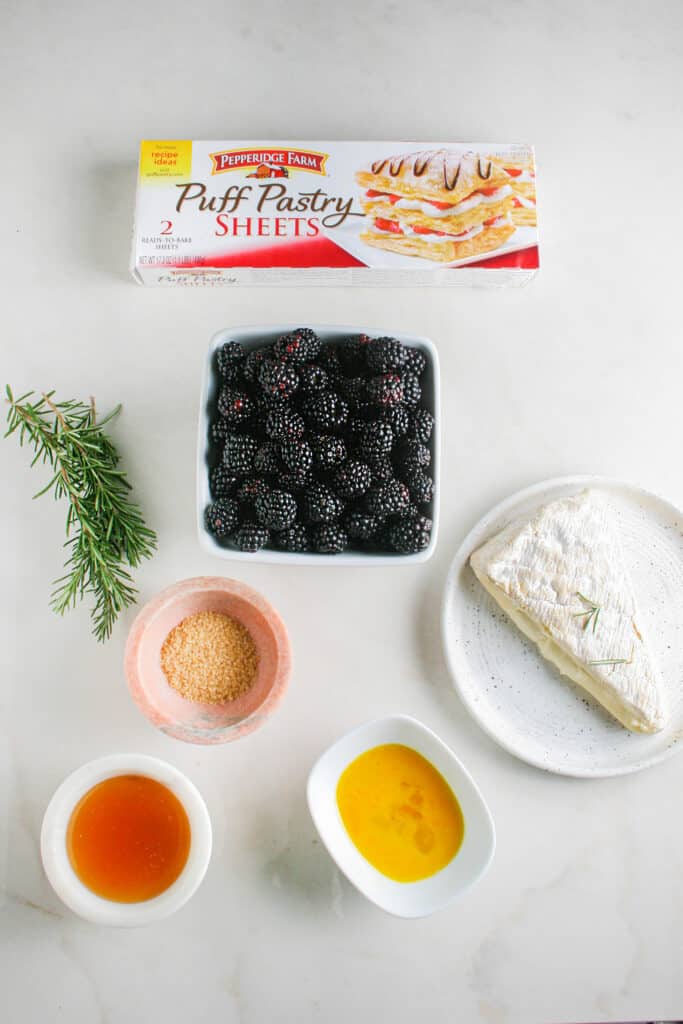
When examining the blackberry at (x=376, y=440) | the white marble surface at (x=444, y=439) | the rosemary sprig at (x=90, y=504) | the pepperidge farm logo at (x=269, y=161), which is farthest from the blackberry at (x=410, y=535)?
the pepperidge farm logo at (x=269, y=161)

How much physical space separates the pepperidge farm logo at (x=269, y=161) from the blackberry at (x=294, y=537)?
0.61 metres

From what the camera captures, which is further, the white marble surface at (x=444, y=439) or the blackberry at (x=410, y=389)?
the white marble surface at (x=444, y=439)

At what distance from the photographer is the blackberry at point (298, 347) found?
1152mm

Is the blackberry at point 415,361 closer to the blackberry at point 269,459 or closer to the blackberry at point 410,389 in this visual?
the blackberry at point 410,389

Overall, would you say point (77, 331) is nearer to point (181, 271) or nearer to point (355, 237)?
point (181, 271)

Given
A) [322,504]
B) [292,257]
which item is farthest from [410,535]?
[292,257]

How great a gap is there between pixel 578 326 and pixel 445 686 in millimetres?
670

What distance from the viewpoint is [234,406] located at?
1.17 m

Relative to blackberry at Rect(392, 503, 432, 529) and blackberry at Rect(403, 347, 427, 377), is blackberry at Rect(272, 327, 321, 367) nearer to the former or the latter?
blackberry at Rect(403, 347, 427, 377)

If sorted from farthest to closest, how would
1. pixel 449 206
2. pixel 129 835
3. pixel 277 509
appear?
1. pixel 449 206
2. pixel 129 835
3. pixel 277 509

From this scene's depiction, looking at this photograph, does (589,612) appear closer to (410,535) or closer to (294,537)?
(410,535)

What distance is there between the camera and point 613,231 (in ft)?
4.77

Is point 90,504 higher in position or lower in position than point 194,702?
higher

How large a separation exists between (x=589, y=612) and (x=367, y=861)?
51 centimetres
